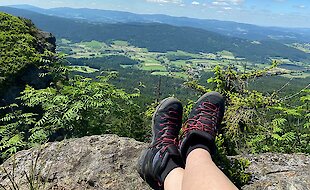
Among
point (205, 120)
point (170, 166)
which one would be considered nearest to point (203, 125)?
point (205, 120)

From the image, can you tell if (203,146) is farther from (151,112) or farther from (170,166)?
(151,112)

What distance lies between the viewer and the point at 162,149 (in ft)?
11.3

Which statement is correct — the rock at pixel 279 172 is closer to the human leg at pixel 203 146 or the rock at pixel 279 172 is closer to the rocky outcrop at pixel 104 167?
the rocky outcrop at pixel 104 167

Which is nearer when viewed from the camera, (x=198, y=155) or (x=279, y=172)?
(x=198, y=155)

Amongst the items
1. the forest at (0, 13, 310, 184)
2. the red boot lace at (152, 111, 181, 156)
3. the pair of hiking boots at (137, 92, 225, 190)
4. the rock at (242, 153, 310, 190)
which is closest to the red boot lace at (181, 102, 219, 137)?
the pair of hiking boots at (137, 92, 225, 190)

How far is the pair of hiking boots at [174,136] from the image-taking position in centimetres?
327

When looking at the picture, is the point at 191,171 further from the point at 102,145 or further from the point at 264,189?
the point at 102,145

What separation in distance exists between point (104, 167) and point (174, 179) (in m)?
1.08

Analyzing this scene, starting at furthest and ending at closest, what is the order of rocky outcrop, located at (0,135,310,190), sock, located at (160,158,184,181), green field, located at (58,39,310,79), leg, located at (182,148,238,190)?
green field, located at (58,39,310,79)
rocky outcrop, located at (0,135,310,190)
sock, located at (160,158,184,181)
leg, located at (182,148,238,190)

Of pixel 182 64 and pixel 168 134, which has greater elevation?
pixel 182 64

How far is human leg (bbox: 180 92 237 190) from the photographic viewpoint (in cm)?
252

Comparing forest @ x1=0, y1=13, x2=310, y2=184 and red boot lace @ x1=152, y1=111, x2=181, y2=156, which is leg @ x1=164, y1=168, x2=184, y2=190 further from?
forest @ x1=0, y1=13, x2=310, y2=184

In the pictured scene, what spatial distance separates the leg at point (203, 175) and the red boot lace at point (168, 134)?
0.49m

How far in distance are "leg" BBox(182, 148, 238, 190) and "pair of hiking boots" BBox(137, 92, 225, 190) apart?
22cm
